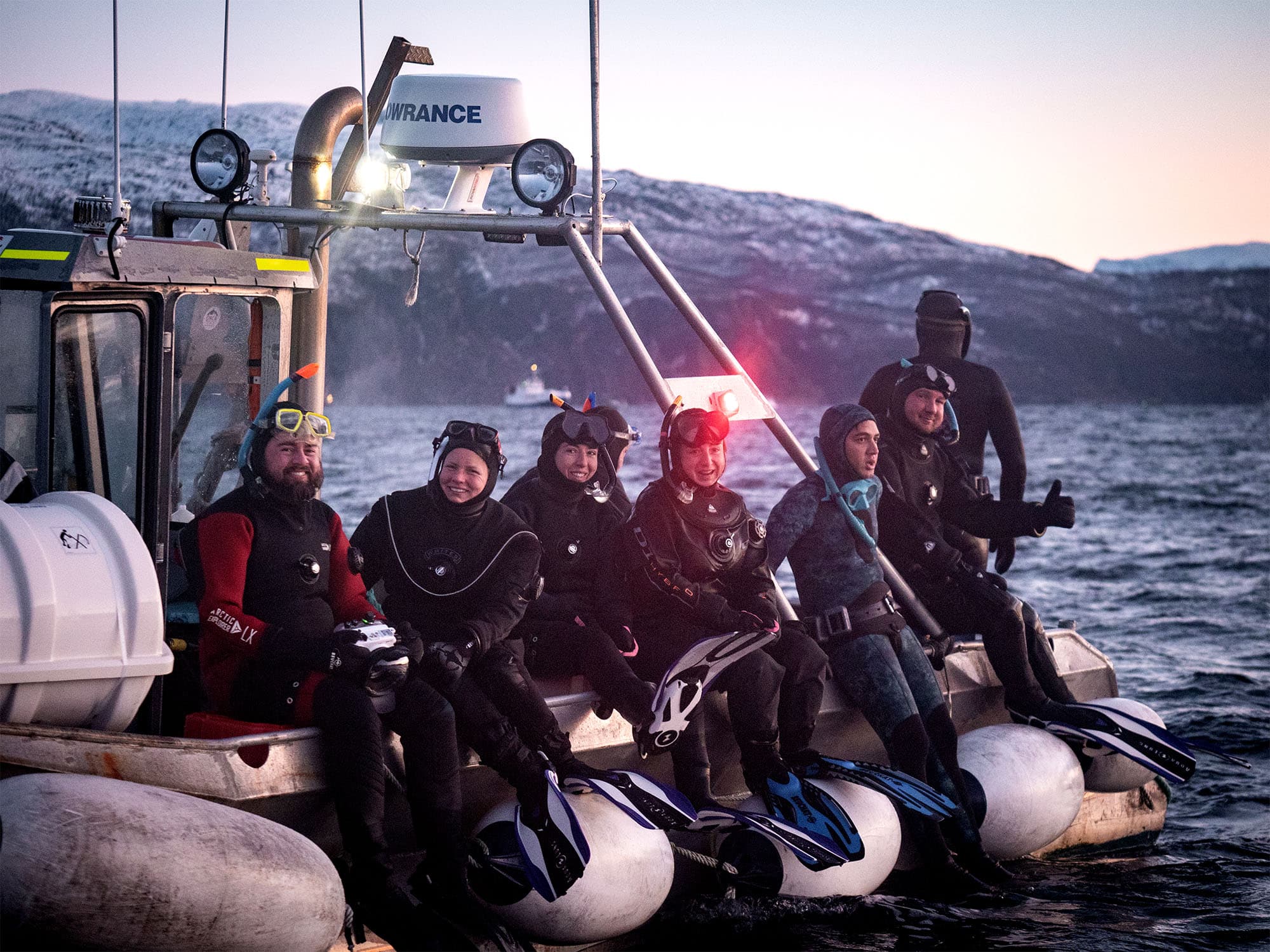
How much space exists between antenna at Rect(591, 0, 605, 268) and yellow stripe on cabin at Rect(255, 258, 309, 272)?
1245 millimetres

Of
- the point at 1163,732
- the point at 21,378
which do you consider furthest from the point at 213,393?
the point at 1163,732

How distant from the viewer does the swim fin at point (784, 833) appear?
5785 millimetres

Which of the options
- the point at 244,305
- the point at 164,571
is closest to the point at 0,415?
the point at 164,571

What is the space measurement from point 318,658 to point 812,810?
7.25ft

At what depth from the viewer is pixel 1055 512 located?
284 inches

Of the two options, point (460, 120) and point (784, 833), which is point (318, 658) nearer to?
point (784, 833)

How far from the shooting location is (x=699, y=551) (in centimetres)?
605

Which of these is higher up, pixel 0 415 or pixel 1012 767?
pixel 0 415

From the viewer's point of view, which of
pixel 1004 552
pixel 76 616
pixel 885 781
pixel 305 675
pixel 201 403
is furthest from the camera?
pixel 1004 552

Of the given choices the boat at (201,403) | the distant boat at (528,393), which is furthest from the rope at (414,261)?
the distant boat at (528,393)

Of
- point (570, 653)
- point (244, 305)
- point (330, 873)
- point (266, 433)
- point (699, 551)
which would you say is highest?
point (244, 305)

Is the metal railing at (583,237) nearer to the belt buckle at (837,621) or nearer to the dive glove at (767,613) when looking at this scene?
the belt buckle at (837,621)

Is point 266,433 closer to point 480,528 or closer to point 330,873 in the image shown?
point 480,528

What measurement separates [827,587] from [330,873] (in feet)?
9.89
